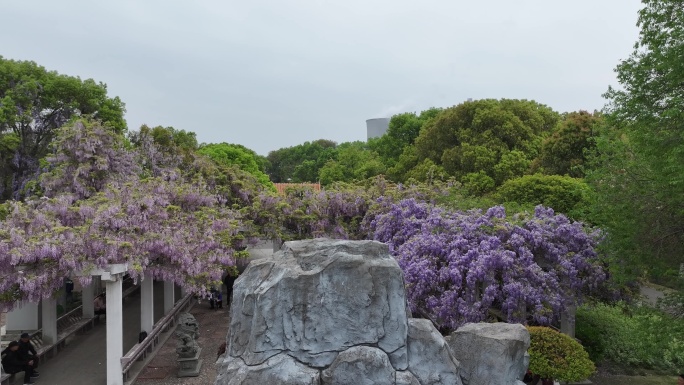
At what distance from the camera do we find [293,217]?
62.1ft

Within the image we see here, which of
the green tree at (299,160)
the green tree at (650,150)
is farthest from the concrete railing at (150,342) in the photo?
the green tree at (299,160)

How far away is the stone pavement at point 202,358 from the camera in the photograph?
468 inches

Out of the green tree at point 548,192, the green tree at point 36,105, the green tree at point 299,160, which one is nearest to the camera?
the green tree at point 548,192

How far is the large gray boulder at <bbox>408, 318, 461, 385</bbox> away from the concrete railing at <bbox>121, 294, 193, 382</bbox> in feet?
25.6

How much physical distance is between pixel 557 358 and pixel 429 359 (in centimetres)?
422

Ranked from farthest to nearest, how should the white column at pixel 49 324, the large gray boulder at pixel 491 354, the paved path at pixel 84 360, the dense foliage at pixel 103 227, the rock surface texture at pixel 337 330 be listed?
the white column at pixel 49 324 < the paved path at pixel 84 360 < the dense foliage at pixel 103 227 < the large gray boulder at pixel 491 354 < the rock surface texture at pixel 337 330

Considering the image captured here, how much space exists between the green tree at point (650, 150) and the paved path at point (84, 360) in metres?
12.1

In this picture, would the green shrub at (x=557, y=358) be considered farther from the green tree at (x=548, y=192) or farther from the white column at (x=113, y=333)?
the white column at (x=113, y=333)

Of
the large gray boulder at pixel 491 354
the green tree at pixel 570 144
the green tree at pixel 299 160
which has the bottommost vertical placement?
the large gray boulder at pixel 491 354

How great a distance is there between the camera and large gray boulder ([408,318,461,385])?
6359 millimetres

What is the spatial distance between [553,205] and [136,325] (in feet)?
49.8

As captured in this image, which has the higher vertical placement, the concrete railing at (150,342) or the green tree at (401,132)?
the green tree at (401,132)

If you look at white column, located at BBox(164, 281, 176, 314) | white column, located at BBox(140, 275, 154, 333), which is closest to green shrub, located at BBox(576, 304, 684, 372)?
white column, located at BBox(140, 275, 154, 333)

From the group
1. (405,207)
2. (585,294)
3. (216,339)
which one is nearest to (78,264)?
(216,339)
